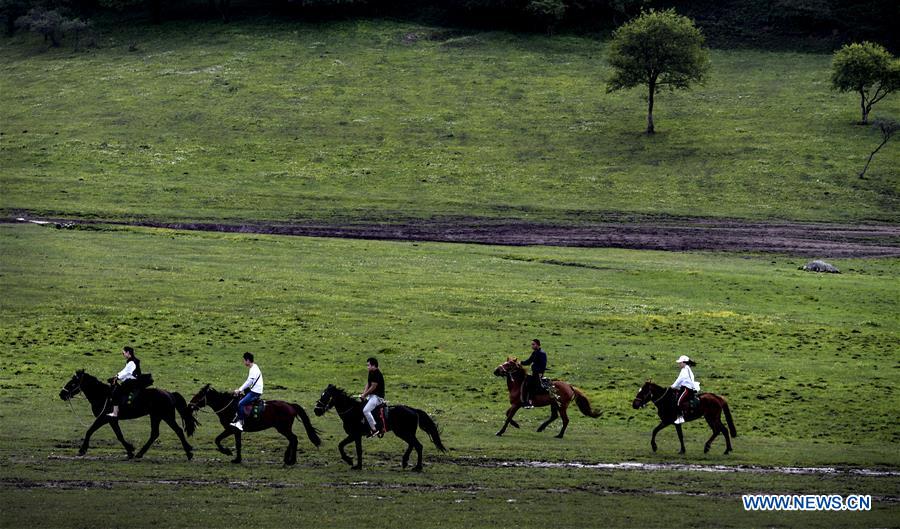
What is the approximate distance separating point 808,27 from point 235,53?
66.4m

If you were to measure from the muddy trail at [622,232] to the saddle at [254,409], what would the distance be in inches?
1759

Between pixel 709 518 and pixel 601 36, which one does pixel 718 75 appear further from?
pixel 709 518

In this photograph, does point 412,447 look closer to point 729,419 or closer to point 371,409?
point 371,409

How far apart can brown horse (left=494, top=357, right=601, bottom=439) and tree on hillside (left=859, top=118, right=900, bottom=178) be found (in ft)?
215

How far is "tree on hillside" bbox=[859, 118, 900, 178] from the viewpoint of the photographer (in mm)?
93562

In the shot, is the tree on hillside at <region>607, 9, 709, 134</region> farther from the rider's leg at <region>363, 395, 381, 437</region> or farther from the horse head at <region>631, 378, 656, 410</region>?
the rider's leg at <region>363, 395, 381, 437</region>

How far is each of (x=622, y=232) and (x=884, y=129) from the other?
110 feet

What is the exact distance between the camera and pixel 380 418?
29.2m

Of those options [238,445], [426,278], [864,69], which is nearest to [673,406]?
[238,445]

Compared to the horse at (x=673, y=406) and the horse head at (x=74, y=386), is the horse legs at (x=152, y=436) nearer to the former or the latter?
the horse head at (x=74, y=386)

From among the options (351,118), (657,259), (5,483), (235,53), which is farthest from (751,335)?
(235,53)

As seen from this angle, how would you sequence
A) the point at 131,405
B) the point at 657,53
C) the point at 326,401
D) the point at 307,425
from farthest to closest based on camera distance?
the point at 657,53 < the point at 307,425 < the point at 131,405 < the point at 326,401

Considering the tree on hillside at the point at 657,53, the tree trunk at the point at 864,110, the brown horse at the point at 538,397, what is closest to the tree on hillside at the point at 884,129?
the tree trunk at the point at 864,110

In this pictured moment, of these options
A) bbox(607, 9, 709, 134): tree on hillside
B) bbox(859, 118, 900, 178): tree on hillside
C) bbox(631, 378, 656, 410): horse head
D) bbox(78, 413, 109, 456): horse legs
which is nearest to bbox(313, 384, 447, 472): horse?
bbox(78, 413, 109, 456): horse legs
